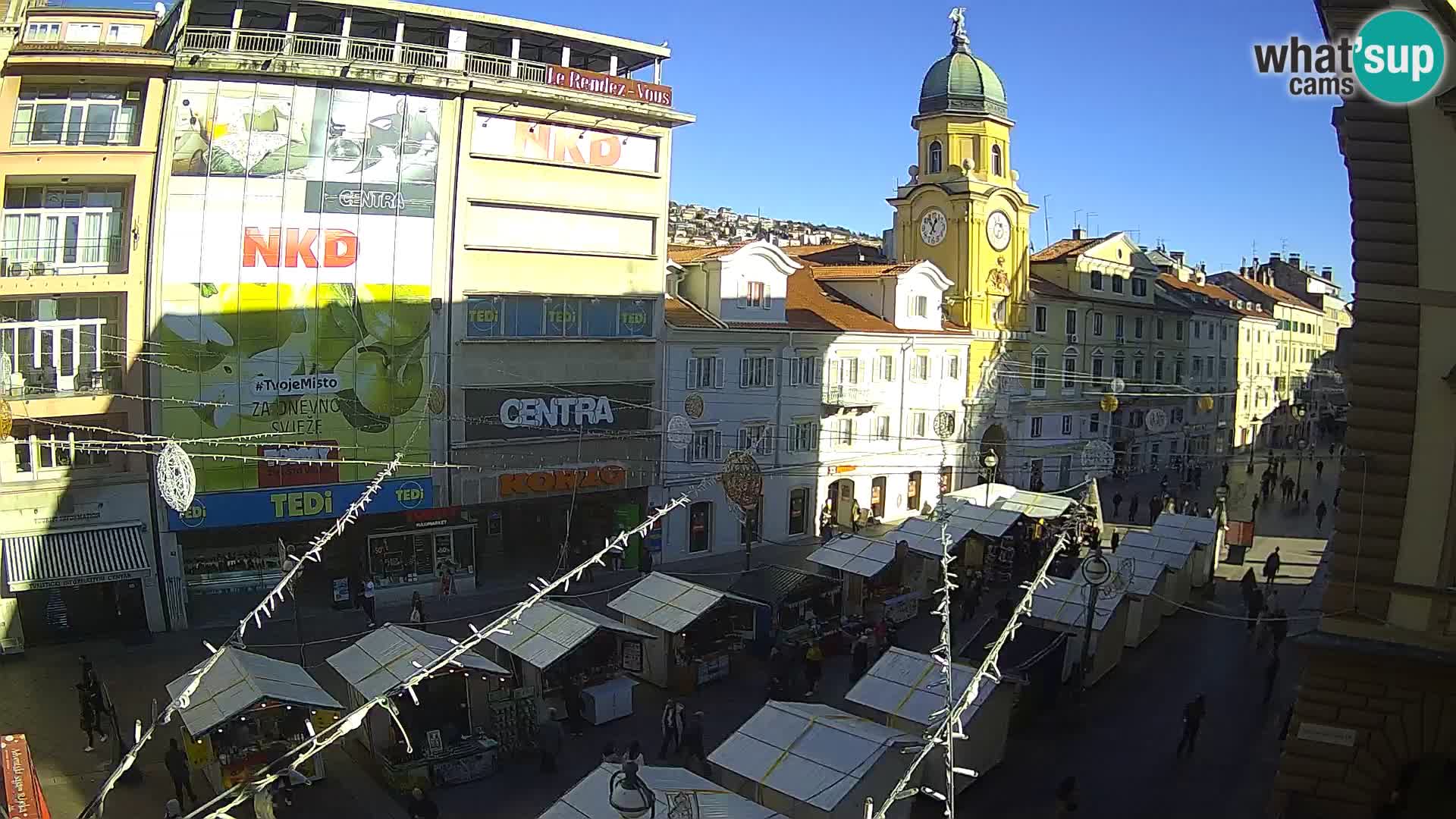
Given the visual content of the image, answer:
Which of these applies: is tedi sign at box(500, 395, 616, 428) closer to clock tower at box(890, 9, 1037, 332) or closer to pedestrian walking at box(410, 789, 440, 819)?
pedestrian walking at box(410, 789, 440, 819)

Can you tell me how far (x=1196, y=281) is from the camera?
7775cm

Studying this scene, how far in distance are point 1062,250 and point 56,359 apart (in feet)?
155

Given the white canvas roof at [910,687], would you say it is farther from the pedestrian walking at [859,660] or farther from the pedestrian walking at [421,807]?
the pedestrian walking at [421,807]

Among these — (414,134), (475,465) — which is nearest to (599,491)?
(475,465)

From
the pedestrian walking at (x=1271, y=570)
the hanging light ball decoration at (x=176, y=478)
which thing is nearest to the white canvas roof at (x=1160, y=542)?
the pedestrian walking at (x=1271, y=570)

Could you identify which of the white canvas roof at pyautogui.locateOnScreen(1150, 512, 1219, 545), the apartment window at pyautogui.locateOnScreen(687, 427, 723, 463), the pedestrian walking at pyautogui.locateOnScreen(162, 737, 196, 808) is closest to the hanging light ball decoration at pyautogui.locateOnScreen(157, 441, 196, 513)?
the pedestrian walking at pyautogui.locateOnScreen(162, 737, 196, 808)

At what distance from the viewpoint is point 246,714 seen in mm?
16297

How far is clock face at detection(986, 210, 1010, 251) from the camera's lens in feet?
156

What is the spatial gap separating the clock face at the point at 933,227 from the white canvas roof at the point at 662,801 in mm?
37731

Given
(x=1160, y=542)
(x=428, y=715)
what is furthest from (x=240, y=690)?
(x=1160, y=542)

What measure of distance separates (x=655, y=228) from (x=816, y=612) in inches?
566

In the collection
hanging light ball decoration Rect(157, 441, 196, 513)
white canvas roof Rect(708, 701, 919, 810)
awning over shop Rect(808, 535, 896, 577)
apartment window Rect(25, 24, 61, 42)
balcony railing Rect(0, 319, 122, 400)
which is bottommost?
white canvas roof Rect(708, 701, 919, 810)

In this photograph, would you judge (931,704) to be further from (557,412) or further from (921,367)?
(921,367)

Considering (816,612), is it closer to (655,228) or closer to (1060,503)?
(1060,503)
